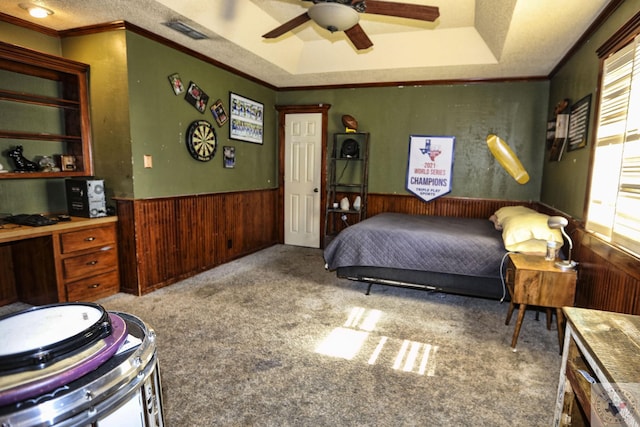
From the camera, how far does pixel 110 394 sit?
82cm

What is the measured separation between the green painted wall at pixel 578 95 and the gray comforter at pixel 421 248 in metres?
0.70

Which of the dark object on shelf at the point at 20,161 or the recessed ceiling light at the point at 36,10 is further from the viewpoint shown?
the dark object on shelf at the point at 20,161

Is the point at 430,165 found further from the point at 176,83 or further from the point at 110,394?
the point at 110,394

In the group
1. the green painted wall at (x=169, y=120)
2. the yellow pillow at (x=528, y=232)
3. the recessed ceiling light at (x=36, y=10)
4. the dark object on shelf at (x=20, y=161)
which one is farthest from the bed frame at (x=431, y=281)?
the recessed ceiling light at (x=36, y=10)

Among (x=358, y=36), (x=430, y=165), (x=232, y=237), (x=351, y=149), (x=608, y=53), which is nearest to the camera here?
(x=608, y=53)

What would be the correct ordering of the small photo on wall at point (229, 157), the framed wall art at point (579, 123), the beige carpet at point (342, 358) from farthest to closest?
the small photo on wall at point (229, 157)
the framed wall art at point (579, 123)
the beige carpet at point (342, 358)

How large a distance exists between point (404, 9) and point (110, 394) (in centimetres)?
251

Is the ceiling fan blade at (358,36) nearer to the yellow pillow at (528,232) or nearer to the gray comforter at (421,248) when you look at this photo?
the gray comforter at (421,248)

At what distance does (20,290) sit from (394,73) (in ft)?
15.3

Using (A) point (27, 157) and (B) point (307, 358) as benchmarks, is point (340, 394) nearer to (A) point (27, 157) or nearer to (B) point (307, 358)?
(B) point (307, 358)

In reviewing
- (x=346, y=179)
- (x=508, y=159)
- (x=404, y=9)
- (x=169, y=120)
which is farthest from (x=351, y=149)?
(x=404, y=9)

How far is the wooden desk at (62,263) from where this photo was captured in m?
2.99

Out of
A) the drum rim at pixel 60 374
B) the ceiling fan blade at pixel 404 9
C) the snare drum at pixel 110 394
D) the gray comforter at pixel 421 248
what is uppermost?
the ceiling fan blade at pixel 404 9

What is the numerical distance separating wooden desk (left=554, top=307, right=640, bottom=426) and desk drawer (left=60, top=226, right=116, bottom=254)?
3534mm
